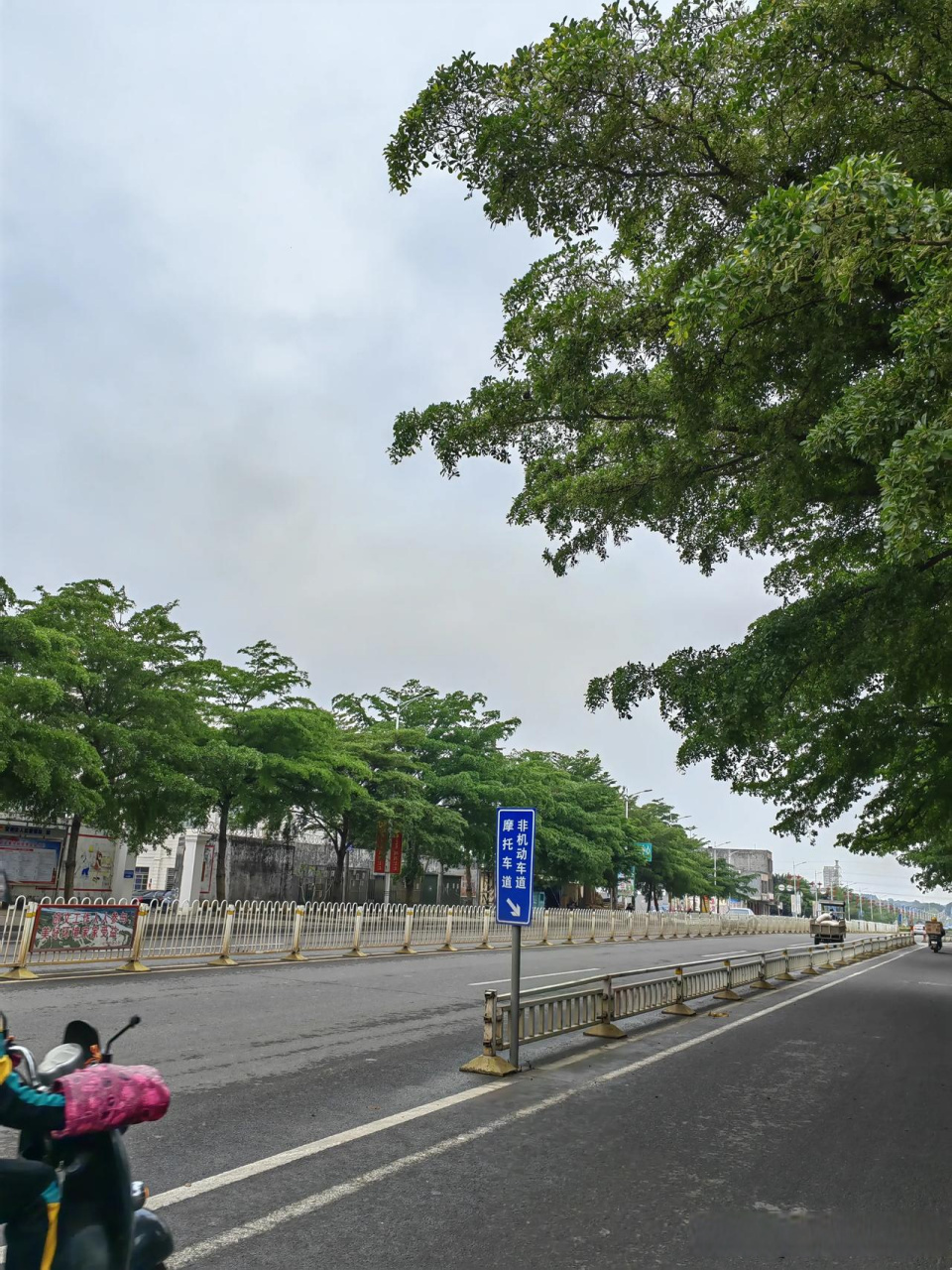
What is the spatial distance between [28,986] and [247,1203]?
9663 millimetres

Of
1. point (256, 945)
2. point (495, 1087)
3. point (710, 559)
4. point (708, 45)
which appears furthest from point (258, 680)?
point (708, 45)

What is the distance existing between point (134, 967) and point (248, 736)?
505 inches

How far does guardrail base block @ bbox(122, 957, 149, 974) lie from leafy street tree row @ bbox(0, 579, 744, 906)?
5.09 meters

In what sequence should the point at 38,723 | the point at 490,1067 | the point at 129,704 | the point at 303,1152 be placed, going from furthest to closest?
the point at 129,704 < the point at 38,723 < the point at 490,1067 < the point at 303,1152

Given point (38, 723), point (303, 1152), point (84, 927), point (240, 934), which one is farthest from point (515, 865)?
point (38, 723)

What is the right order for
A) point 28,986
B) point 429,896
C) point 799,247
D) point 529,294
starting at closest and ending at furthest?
1. point 799,247
2. point 529,294
3. point 28,986
4. point 429,896

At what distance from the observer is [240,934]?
58.6 ft

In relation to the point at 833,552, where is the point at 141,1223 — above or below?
below

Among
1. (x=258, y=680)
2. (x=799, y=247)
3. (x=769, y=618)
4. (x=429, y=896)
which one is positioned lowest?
(x=429, y=896)

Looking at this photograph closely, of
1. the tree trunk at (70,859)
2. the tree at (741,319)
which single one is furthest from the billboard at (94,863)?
the tree at (741,319)

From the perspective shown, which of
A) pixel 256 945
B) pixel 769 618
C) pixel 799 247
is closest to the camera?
pixel 799 247

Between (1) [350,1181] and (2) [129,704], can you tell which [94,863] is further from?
A: (1) [350,1181]

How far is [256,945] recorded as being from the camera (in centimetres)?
1817

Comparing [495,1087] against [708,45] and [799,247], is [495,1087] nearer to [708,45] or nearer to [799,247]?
[799,247]
